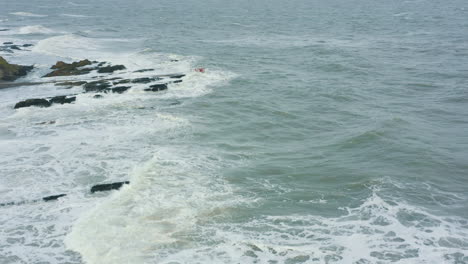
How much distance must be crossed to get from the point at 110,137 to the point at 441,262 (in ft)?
40.8

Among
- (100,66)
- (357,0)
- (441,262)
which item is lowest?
(441,262)

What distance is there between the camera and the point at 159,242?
35.0 feet

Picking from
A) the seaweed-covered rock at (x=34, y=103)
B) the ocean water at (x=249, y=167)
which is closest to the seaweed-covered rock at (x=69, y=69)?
the ocean water at (x=249, y=167)

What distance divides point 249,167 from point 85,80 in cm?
1649

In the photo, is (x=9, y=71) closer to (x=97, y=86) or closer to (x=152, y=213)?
Result: (x=97, y=86)

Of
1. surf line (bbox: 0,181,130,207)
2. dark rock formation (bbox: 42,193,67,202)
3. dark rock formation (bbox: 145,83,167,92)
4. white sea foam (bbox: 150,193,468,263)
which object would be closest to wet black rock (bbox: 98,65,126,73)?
dark rock formation (bbox: 145,83,167,92)

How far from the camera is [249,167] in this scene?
599 inches

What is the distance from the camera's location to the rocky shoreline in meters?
23.1


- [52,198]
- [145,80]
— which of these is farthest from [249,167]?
[145,80]

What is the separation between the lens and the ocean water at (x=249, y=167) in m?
10.7

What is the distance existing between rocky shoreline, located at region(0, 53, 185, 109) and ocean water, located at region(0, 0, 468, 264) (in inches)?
30.2

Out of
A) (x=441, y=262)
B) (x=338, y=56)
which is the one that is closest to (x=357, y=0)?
(x=338, y=56)

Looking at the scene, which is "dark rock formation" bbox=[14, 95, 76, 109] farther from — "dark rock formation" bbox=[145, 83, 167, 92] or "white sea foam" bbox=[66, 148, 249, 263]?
"white sea foam" bbox=[66, 148, 249, 263]

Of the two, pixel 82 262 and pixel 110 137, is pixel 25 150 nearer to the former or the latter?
pixel 110 137
